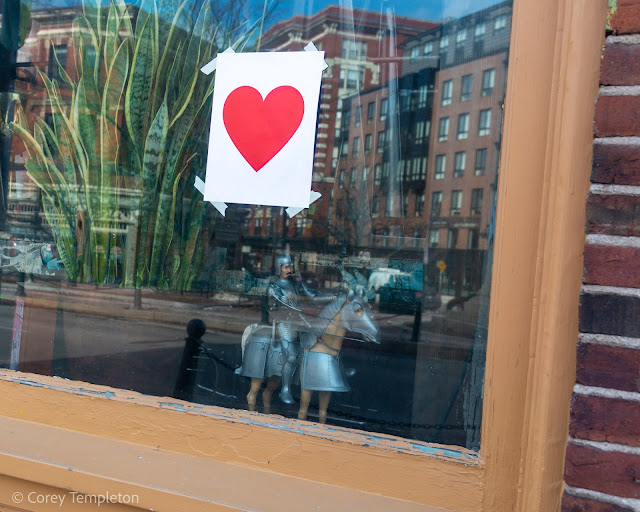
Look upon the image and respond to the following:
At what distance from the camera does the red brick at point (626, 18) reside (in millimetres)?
1151

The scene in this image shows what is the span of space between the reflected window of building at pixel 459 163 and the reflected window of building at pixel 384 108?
34 centimetres

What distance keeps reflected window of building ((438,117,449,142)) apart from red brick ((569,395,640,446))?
877 millimetres

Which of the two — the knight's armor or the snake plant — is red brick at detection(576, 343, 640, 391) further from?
the snake plant

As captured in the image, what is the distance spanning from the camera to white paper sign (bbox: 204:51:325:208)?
5.89 ft

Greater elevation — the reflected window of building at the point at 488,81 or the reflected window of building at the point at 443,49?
the reflected window of building at the point at 443,49

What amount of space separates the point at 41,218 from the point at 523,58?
1865mm

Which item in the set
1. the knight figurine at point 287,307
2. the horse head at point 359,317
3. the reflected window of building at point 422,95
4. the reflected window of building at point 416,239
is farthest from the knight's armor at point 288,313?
the reflected window of building at point 422,95

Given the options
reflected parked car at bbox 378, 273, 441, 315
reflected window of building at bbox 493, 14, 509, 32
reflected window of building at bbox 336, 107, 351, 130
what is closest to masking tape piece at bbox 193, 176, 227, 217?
reflected window of building at bbox 336, 107, 351, 130

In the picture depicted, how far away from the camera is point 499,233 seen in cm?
140

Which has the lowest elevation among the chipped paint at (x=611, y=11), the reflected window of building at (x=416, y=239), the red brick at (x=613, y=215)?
the reflected window of building at (x=416, y=239)

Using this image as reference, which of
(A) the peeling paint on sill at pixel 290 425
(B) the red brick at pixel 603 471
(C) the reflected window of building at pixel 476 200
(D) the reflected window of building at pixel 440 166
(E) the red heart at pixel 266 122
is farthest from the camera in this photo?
(E) the red heart at pixel 266 122

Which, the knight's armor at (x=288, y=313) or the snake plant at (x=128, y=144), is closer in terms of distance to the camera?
the knight's armor at (x=288, y=313)

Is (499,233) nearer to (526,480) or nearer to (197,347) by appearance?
(526,480)

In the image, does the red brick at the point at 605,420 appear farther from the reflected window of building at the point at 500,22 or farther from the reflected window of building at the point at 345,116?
the reflected window of building at the point at 345,116
